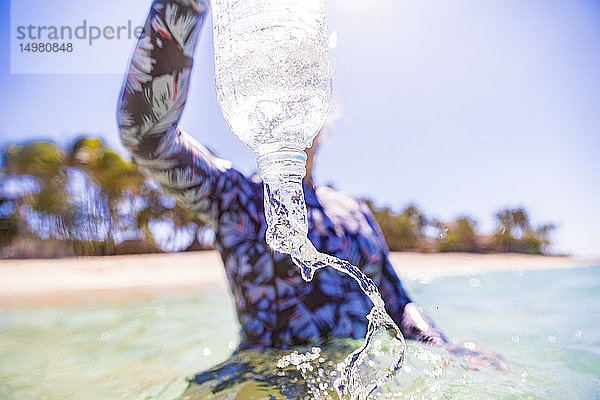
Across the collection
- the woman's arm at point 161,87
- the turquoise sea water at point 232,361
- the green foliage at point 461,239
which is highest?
the woman's arm at point 161,87

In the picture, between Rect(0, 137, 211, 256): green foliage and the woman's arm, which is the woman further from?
Rect(0, 137, 211, 256): green foliage

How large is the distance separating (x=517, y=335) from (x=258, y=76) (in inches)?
77.5

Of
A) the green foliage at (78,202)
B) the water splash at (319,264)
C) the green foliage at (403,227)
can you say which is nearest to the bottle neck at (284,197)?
the water splash at (319,264)

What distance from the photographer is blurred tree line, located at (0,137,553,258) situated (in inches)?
538

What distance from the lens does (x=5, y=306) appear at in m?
4.24

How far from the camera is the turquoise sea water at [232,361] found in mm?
979

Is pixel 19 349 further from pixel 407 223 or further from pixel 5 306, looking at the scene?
pixel 407 223

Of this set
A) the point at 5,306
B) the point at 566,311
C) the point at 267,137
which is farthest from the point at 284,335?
the point at 5,306

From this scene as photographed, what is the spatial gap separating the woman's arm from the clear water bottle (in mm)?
102

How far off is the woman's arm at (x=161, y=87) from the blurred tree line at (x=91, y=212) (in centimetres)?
1317

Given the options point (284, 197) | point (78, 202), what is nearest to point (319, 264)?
point (284, 197)

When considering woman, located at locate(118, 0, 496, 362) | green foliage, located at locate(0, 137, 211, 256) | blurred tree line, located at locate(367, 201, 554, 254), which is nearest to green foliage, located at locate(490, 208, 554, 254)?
blurred tree line, located at locate(367, 201, 554, 254)

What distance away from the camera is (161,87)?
0.79 meters

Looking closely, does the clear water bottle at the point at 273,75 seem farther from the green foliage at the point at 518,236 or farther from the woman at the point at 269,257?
the green foliage at the point at 518,236
